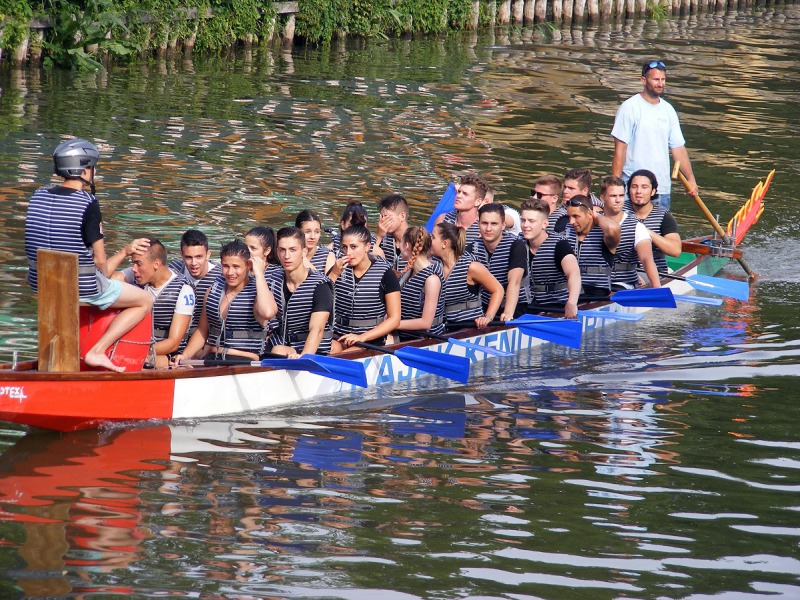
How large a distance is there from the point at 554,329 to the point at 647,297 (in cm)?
126

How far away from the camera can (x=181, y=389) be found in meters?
8.34

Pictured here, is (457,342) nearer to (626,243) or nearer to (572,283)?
(572,283)

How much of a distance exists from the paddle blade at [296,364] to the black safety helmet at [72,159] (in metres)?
1.95

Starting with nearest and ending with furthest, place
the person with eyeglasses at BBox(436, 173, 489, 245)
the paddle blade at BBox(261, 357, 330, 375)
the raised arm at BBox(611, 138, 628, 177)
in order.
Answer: the paddle blade at BBox(261, 357, 330, 375) → the person with eyeglasses at BBox(436, 173, 489, 245) → the raised arm at BBox(611, 138, 628, 177)

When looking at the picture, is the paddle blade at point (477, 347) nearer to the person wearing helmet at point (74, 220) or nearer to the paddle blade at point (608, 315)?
the paddle blade at point (608, 315)

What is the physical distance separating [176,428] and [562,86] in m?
18.3

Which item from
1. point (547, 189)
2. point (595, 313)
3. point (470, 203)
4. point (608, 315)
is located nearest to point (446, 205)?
point (547, 189)

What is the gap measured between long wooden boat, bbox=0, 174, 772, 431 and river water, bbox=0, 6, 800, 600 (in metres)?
0.15

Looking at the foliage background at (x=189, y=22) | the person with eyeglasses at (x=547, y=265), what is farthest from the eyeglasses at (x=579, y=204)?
the foliage background at (x=189, y=22)

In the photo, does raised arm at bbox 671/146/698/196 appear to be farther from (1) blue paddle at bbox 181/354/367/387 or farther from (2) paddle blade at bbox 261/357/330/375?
(2) paddle blade at bbox 261/357/330/375

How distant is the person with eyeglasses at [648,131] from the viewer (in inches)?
500

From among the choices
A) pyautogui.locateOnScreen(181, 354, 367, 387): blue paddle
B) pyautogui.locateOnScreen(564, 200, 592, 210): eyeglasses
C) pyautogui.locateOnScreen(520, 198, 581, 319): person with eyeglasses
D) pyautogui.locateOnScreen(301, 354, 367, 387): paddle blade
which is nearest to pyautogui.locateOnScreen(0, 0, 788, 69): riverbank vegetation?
pyautogui.locateOnScreen(564, 200, 592, 210): eyeglasses

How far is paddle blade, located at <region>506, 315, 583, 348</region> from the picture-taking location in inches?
408

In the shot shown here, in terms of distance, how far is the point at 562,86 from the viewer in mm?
25156
